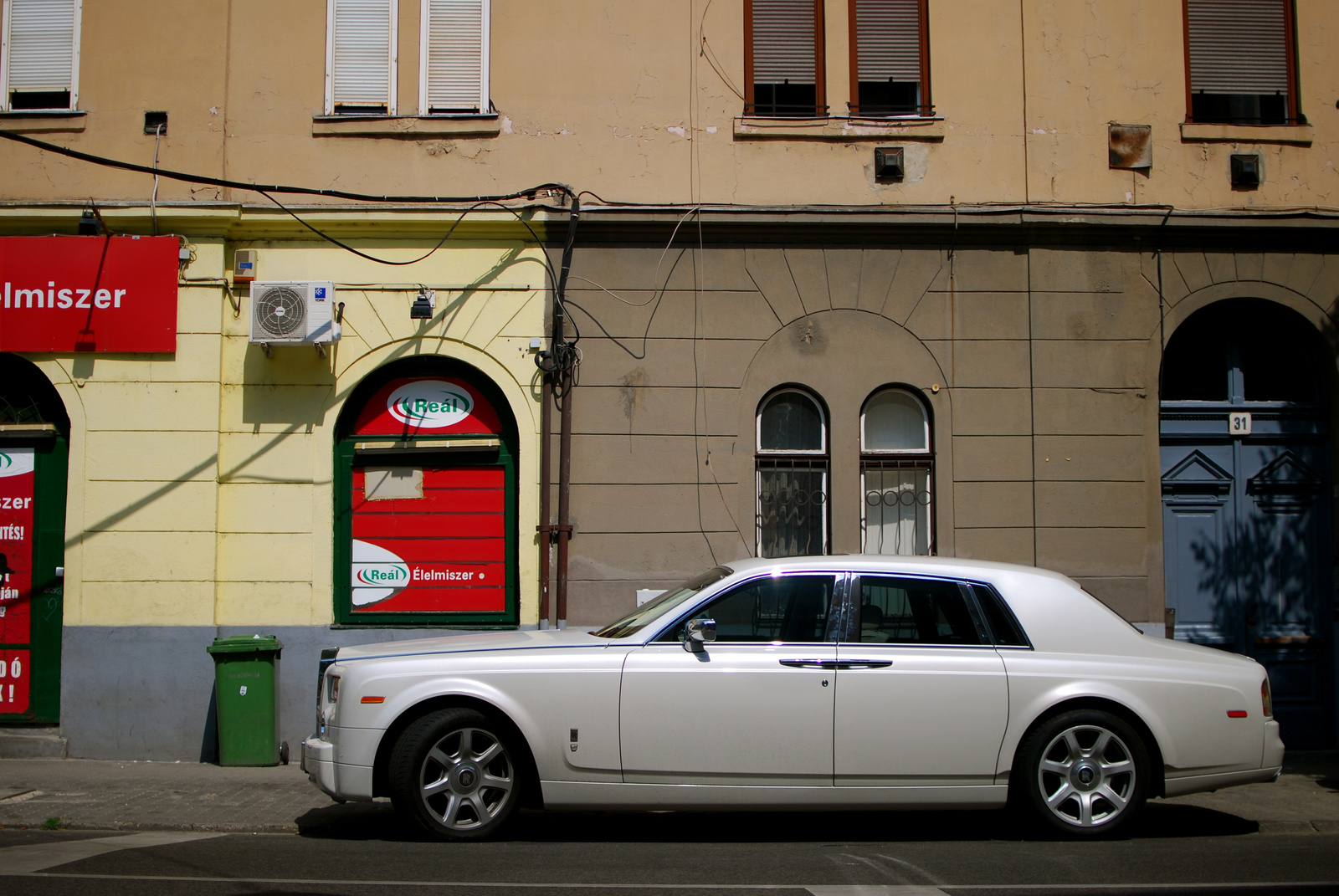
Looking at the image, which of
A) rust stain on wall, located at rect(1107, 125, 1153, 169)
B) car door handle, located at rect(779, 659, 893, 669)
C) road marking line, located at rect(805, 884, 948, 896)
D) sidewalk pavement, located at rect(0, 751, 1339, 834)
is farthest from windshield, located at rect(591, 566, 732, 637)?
rust stain on wall, located at rect(1107, 125, 1153, 169)

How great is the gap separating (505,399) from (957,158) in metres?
4.53

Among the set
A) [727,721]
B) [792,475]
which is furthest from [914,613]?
[792,475]

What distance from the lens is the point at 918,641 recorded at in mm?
6293

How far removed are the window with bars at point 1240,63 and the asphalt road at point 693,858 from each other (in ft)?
21.2

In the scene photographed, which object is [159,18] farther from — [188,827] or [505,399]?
[188,827]

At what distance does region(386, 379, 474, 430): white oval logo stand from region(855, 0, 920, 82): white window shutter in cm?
464

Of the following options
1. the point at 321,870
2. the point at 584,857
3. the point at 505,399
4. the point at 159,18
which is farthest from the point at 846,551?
the point at 159,18

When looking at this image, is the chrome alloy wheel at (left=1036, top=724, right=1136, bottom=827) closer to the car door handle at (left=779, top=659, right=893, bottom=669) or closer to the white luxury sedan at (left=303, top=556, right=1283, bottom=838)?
the white luxury sedan at (left=303, top=556, right=1283, bottom=838)

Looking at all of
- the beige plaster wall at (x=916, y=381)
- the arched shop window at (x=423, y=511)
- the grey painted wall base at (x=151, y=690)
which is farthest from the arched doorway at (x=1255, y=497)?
the grey painted wall base at (x=151, y=690)

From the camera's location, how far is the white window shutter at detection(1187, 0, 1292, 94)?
33.7 feet

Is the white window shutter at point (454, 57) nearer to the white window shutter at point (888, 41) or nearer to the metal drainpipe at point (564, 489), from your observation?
the metal drainpipe at point (564, 489)

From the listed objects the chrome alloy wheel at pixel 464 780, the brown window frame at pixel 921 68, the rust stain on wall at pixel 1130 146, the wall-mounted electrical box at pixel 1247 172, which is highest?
the brown window frame at pixel 921 68

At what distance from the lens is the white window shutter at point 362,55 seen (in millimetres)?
10016

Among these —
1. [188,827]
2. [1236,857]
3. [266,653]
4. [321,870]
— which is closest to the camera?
[321,870]
